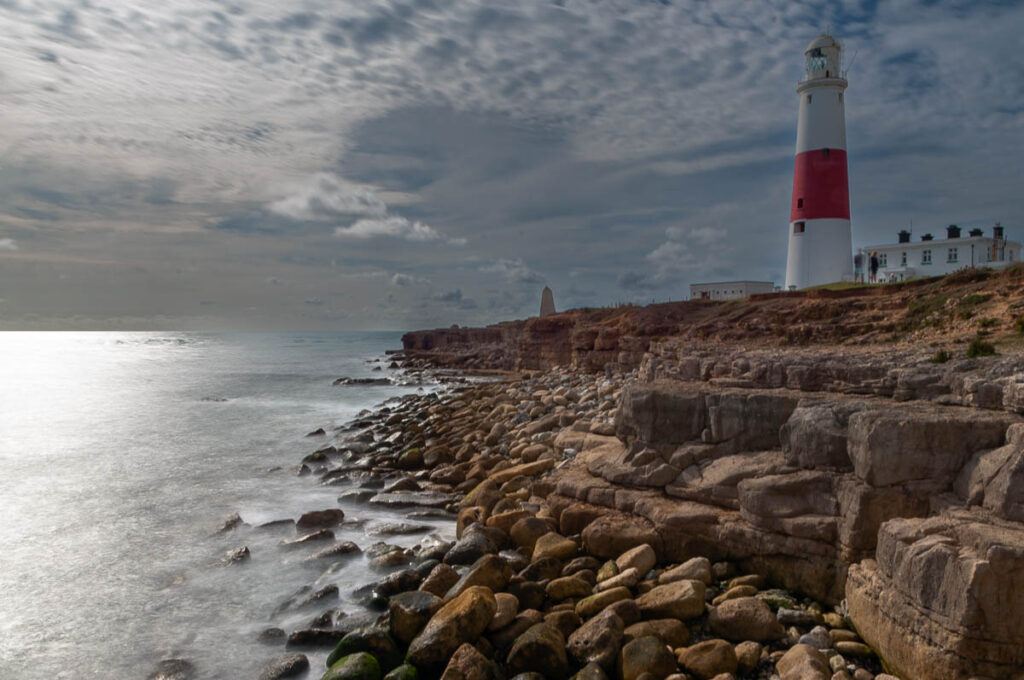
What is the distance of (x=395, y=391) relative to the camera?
43875 millimetres

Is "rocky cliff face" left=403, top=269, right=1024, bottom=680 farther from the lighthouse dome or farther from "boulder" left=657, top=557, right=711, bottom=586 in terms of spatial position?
the lighthouse dome

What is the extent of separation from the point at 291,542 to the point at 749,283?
114 ft

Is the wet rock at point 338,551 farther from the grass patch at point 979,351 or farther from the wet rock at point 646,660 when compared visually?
the grass patch at point 979,351

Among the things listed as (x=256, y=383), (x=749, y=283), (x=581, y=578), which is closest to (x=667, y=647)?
(x=581, y=578)

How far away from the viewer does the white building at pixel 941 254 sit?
3434 centimetres

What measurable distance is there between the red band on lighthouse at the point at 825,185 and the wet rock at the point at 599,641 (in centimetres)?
2756

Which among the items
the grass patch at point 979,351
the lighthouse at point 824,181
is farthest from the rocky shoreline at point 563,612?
→ the lighthouse at point 824,181

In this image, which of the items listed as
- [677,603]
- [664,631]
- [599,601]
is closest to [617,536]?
[599,601]

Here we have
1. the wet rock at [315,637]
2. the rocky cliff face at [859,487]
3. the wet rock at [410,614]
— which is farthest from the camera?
the wet rock at [315,637]

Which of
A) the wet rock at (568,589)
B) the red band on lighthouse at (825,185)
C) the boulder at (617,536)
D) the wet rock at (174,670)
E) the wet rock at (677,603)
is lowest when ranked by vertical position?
the wet rock at (174,670)

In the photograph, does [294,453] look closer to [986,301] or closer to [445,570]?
[445,570]

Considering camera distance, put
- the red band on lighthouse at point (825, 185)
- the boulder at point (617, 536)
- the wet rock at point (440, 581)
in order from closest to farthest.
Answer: the wet rock at point (440, 581) < the boulder at point (617, 536) < the red band on lighthouse at point (825, 185)

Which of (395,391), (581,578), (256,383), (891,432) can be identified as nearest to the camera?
(891,432)

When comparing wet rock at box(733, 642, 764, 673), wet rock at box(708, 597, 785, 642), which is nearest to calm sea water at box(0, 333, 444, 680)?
wet rock at box(708, 597, 785, 642)
